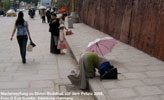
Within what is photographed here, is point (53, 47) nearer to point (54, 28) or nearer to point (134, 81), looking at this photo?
point (54, 28)

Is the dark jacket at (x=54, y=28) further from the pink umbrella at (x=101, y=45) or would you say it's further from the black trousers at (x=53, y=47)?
the pink umbrella at (x=101, y=45)

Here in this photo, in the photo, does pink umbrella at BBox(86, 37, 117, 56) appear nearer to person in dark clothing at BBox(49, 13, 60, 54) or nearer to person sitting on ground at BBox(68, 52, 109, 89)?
person sitting on ground at BBox(68, 52, 109, 89)

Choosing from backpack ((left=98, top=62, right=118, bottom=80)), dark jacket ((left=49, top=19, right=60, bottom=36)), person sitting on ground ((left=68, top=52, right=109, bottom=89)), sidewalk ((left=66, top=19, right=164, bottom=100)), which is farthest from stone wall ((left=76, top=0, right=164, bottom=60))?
dark jacket ((left=49, top=19, right=60, bottom=36))

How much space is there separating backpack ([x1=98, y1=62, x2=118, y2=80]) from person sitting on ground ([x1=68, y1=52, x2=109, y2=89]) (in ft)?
0.38

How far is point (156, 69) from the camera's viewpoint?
661 cm

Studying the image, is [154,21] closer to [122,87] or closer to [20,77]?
[122,87]

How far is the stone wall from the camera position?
7.80 meters

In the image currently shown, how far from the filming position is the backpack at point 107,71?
560 centimetres

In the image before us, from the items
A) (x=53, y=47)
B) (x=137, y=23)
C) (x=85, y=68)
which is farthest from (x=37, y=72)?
(x=137, y=23)

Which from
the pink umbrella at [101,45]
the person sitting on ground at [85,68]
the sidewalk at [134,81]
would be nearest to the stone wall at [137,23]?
the sidewalk at [134,81]

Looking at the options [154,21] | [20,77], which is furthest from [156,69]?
[20,77]

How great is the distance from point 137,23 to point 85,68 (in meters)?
4.74

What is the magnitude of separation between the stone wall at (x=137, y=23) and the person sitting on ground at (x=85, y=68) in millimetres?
2847

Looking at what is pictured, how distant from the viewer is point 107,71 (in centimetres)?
566
